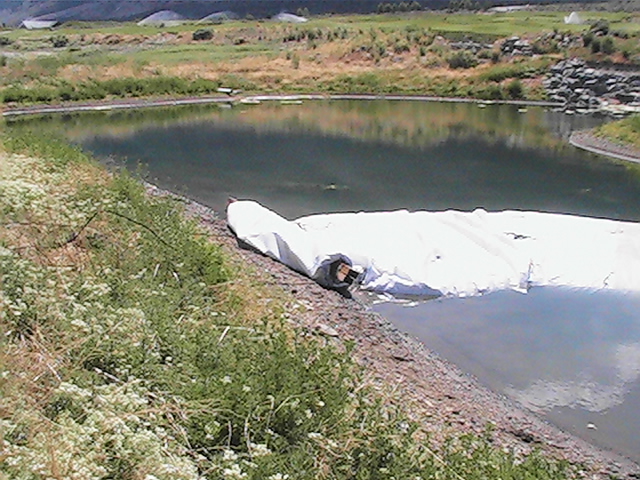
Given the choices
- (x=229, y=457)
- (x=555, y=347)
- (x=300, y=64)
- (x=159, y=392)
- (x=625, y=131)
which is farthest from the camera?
(x=300, y=64)

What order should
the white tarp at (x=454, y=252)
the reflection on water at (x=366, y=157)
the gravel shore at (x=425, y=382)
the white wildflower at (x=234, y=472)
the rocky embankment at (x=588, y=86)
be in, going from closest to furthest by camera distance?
the white wildflower at (x=234, y=472)
the gravel shore at (x=425, y=382)
the white tarp at (x=454, y=252)
the reflection on water at (x=366, y=157)
the rocky embankment at (x=588, y=86)

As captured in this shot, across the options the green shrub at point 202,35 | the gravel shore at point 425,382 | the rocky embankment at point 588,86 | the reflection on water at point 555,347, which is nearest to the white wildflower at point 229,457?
the gravel shore at point 425,382

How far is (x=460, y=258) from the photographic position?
8000 mm

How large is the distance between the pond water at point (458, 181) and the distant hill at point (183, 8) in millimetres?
32266

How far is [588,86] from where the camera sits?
2538 cm

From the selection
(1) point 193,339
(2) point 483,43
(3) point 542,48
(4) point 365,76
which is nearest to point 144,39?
(4) point 365,76

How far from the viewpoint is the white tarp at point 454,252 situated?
7.75m

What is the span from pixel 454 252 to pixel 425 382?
2727mm

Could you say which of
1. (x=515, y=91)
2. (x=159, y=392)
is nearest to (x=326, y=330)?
(x=159, y=392)

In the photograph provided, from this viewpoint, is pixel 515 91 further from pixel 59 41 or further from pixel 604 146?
pixel 59 41

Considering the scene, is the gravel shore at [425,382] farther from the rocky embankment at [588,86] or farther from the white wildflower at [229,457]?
the rocky embankment at [588,86]

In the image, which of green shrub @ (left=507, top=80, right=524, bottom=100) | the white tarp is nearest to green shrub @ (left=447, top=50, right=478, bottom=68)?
green shrub @ (left=507, top=80, right=524, bottom=100)

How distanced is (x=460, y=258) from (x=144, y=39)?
35.8m

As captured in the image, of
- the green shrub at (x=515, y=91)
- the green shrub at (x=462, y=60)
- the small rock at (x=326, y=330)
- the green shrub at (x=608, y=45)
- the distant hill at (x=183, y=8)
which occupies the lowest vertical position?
the green shrub at (x=515, y=91)
